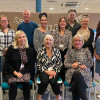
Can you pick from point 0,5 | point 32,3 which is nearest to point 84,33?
point 32,3

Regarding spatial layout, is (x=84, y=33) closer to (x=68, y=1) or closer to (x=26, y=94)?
(x=26, y=94)

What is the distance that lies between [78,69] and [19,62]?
3.21 feet

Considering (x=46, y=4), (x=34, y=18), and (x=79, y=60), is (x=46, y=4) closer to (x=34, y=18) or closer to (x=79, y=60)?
(x=34, y=18)

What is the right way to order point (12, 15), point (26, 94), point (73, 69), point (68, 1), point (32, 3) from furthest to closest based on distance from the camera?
point (32, 3)
point (68, 1)
point (12, 15)
point (73, 69)
point (26, 94)

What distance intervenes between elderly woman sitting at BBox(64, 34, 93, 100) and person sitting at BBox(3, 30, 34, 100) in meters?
0.65

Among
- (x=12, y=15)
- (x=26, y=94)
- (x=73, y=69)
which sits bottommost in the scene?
(x=26, y=94)

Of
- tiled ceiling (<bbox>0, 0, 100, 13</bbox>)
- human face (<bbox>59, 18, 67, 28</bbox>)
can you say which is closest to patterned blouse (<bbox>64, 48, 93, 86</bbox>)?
human face (<bbox>59, 18, 67, 28</bbox>)

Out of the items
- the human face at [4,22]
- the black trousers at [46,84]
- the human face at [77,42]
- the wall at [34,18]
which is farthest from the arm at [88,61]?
the wall at [34,18]

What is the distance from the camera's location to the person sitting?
2.32m

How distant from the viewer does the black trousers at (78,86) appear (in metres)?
2.20

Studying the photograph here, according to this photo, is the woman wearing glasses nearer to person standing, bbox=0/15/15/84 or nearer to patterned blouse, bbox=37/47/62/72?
patterned blouse, bbox=37/47/62/72

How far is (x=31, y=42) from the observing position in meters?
3.07

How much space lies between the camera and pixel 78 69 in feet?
8.05

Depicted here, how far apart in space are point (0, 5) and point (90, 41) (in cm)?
958
